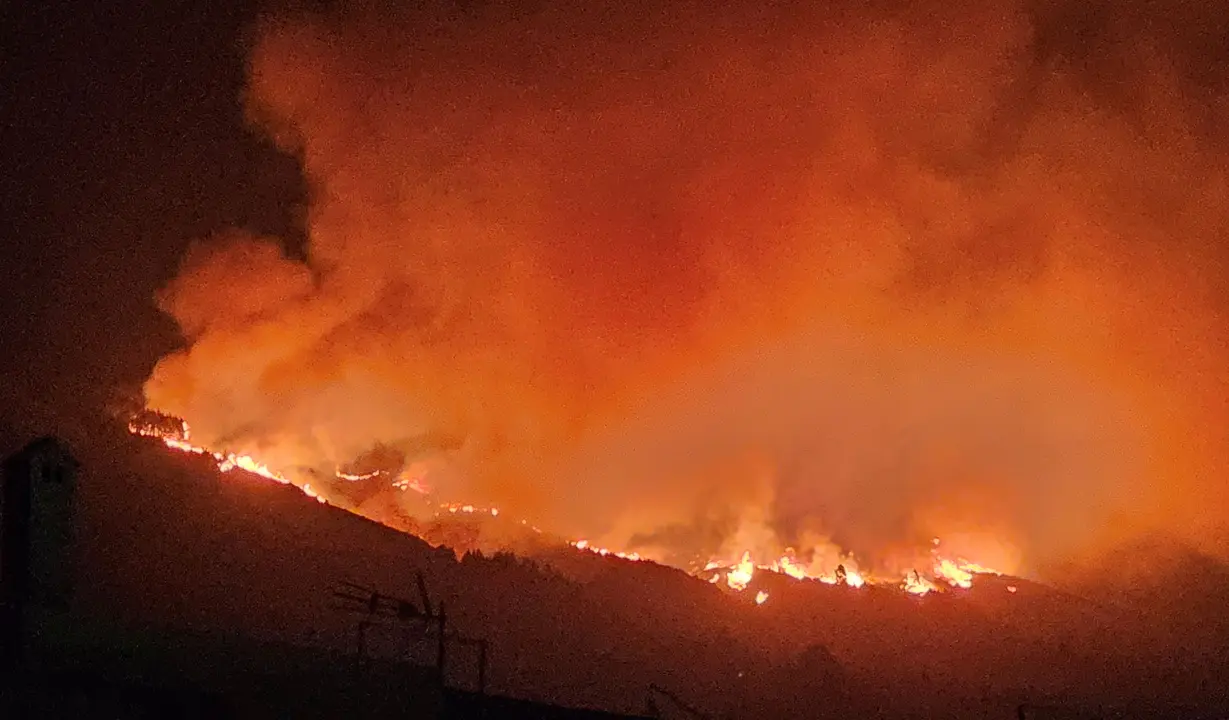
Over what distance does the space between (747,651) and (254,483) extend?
18.6 metres

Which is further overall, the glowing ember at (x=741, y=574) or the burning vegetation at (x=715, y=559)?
the glowing ember at (x=741, y=574)

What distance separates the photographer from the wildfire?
49156 millimetres

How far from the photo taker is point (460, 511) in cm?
5456

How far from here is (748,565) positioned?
2154 inches

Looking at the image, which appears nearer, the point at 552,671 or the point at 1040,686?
the point at 552,671

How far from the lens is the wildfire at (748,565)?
161ft

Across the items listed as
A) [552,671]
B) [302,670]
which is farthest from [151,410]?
[302,670]

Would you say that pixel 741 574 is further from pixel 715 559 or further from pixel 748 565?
pixel 715 559

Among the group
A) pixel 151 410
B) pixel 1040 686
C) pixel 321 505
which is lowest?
pixel 1040 686

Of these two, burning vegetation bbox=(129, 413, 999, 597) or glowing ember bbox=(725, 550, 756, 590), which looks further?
glowing ember bbox=(725, 550, 756, 590)

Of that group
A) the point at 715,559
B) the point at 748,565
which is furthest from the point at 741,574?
the point at 715,559

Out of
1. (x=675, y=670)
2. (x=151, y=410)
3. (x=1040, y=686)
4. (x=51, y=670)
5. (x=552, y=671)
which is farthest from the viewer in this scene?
(x=151, y=410)

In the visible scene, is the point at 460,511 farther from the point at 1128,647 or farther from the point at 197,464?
the point at 1128,647

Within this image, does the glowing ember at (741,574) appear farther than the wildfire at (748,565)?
Yes
